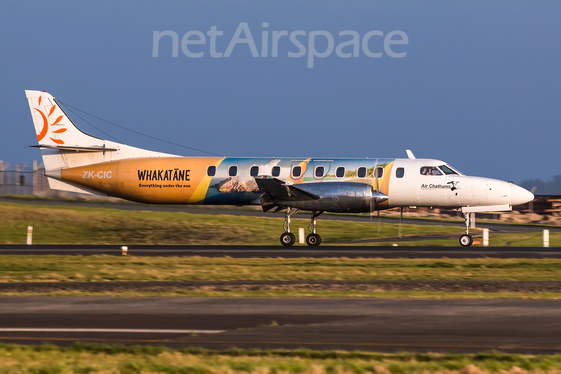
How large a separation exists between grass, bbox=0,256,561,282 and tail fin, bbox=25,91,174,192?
27.1ft

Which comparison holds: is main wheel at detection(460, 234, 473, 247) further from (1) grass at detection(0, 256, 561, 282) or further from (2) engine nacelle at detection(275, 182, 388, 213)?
(1) grass at detection(0, 256, 561, 282)

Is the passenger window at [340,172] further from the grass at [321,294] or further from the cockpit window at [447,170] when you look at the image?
the grass at [321,294]

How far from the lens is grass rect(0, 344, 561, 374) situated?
719 cm

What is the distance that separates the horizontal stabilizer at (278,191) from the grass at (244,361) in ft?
57.5

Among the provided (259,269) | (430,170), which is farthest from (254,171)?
(259,269)

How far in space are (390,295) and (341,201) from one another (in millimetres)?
12449

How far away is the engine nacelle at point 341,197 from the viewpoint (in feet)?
85.5

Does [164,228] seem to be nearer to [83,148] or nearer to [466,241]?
[83,148]

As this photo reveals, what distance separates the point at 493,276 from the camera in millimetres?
17594

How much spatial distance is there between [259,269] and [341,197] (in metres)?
7.74

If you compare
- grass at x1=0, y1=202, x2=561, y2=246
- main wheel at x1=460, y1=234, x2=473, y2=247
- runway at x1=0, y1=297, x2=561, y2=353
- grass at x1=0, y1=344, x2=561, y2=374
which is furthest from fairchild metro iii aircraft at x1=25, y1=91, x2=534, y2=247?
grass at x1=0, y1=344, x2=561, y2=374

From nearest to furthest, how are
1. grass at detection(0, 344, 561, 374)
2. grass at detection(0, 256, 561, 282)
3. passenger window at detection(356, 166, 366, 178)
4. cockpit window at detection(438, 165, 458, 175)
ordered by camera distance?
grass at detection(0, 344, 561, 374) → grass at detection(0, 256, 561, 282) → passenger window at detection(356, 166, 366, 178) → cockpit window at detection(438, 165, 458, 175)

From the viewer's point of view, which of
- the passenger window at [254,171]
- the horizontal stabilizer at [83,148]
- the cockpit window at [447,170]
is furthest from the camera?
the horizontal stabilizer at [83,148]

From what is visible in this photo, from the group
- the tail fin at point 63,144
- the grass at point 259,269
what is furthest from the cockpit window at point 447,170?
the tail fin at point 63,144
